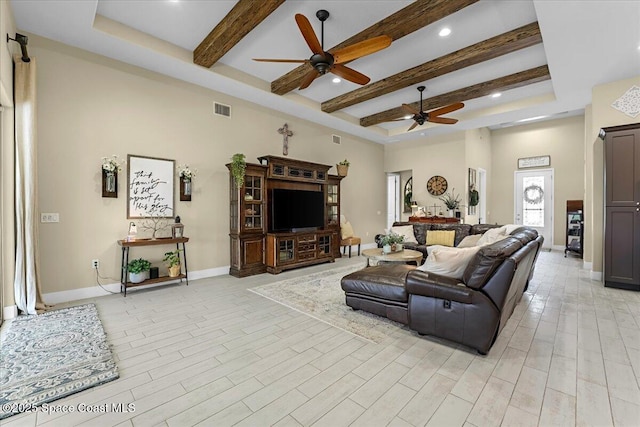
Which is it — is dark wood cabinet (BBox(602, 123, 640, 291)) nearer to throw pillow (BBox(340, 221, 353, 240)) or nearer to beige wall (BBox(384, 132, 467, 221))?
beige wall (BBox(384, 132, 467, 221))

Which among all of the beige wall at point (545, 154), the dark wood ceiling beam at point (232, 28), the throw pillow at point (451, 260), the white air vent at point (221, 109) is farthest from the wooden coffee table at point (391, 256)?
the beige wall at point (545, 154)

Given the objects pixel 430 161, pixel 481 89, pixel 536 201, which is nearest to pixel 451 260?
pixel 481 89

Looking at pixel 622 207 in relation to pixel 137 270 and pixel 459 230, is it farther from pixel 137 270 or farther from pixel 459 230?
pixel 137 270

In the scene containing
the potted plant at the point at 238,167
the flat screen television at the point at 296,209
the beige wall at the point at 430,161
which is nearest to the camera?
the potted plant at the point at 238,167

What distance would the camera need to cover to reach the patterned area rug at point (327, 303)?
2.97 m

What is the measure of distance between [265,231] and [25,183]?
3403 millimetres

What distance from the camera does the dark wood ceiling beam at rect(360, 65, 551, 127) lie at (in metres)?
4.81

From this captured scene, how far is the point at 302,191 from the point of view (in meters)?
6.34

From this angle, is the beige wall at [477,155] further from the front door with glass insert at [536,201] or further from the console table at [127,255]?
the console table at [127,255]

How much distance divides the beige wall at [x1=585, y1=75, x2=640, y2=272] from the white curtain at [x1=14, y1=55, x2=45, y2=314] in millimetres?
8214

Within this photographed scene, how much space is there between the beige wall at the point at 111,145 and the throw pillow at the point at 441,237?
4.09 metres

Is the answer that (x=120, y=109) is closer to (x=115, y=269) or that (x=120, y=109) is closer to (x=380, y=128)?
(x=115, y=269)

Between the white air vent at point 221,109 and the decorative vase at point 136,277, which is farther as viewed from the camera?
the white air vent at point 221,109

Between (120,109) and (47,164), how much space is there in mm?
1211
